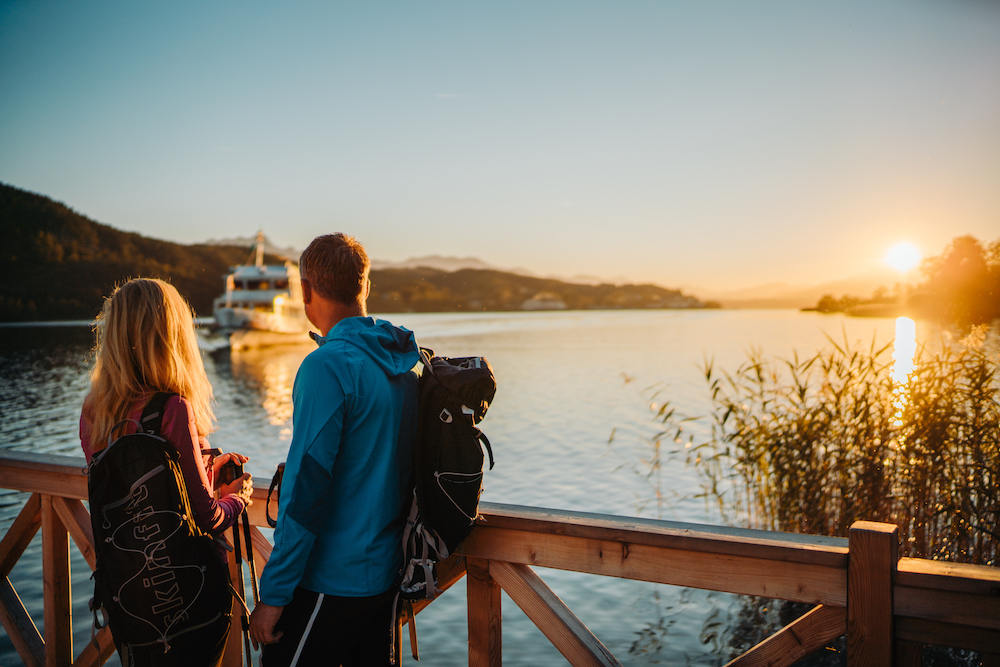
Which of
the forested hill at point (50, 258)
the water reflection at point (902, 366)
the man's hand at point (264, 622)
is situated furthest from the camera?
the forested hill at point (50, 258)

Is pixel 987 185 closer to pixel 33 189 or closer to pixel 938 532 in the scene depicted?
pixel 938 532

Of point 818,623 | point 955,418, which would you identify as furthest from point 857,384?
point 818,623

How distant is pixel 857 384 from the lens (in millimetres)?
5070

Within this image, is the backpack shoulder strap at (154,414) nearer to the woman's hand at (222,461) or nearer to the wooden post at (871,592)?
the woman's hand at (222,461)

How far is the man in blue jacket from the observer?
1401 millimetres

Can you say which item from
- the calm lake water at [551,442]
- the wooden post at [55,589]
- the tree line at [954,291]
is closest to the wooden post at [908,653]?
the calm lake water at [551,442]

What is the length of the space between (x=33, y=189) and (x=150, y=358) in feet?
88.1

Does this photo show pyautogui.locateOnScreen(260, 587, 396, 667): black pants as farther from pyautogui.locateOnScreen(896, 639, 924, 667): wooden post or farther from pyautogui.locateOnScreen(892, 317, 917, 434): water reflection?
pyautogui.locateOnScreen(892, 317, 917, 434): water reflection

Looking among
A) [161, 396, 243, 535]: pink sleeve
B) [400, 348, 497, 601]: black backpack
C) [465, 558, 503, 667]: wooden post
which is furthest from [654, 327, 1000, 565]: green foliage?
[161, 396, 243, 535]: pink sleeve

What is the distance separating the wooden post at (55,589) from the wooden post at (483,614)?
71.3 inches

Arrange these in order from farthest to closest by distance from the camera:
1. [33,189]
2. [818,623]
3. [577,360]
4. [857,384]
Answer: [577,360] → [33,189] → [857,384] → [818,623]

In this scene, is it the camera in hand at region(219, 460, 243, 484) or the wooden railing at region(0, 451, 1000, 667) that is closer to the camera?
the wooden railing at region(0, 451, 1000, 667)

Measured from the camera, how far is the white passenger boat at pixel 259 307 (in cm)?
4138

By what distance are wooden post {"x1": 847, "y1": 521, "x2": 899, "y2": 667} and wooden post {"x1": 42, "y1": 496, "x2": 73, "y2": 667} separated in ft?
9.19
